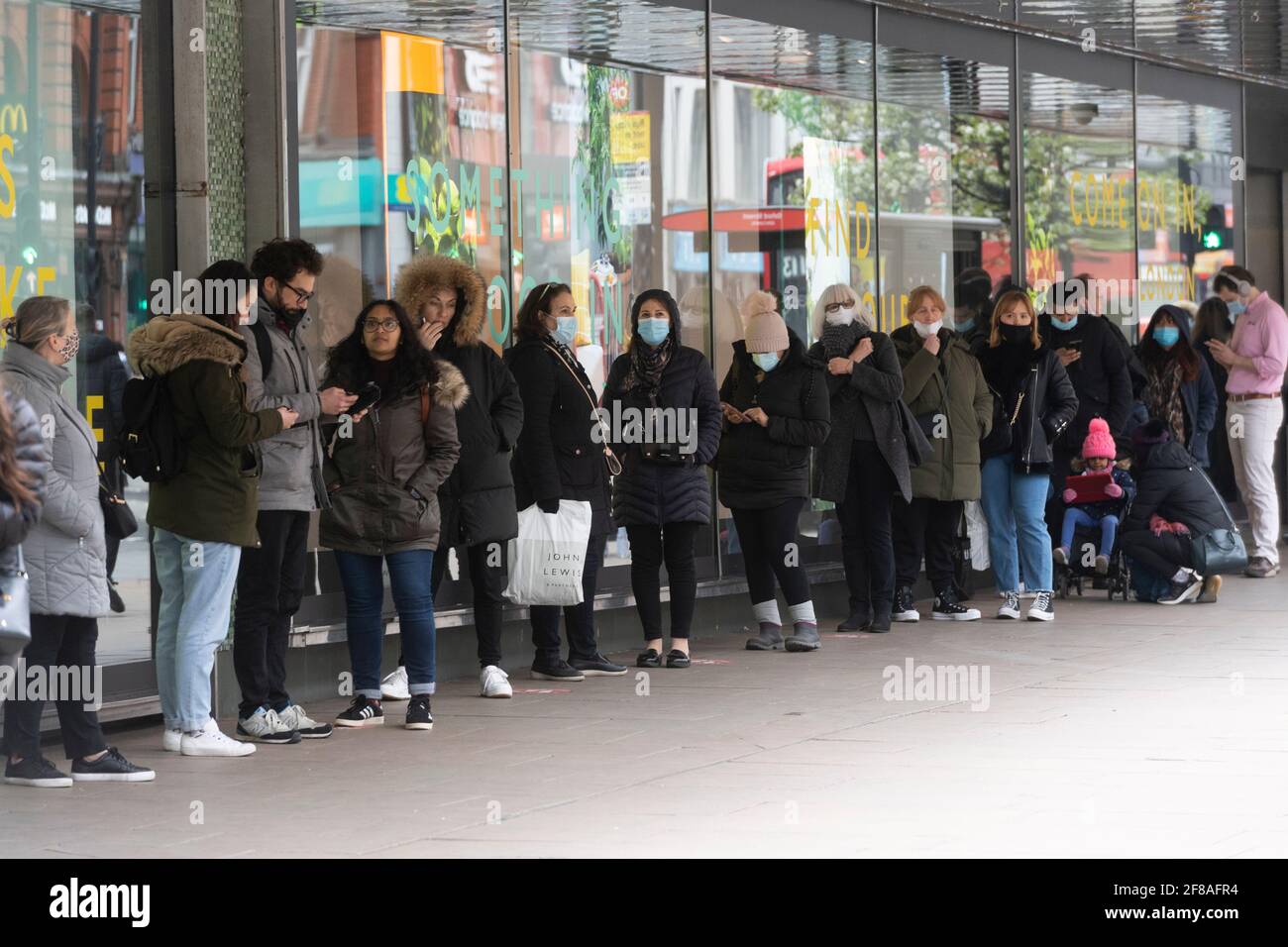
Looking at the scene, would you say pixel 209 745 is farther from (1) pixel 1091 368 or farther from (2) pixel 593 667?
(1) pixel 1091 368

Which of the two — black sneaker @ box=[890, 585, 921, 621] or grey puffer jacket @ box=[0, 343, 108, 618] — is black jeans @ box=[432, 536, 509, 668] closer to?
grey puffer jacket @ box=[0, 343, 108, 618]

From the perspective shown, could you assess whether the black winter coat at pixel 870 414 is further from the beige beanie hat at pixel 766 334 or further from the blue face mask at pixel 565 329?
the blue face mask at pixel 565 329

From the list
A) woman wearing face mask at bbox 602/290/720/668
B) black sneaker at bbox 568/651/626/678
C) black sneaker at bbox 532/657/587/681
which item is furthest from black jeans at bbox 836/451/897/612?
black sneaker at bbox 532/657/587/681

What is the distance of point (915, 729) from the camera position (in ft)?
27.2

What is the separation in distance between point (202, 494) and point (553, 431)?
2.45 meters

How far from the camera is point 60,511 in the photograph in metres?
7.29

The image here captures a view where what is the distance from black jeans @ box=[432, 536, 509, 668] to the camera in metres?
9.52

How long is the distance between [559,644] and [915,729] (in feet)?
8.80

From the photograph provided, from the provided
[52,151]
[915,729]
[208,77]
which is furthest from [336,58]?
[915,729]

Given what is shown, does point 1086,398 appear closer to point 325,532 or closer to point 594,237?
point 594,237

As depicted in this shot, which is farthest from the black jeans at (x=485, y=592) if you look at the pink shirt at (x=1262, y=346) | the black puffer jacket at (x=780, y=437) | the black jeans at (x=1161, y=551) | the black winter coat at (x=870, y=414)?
the pink shirt at (x=1262, y=346)

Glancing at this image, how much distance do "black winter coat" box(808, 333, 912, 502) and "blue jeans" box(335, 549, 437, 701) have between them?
3496mm

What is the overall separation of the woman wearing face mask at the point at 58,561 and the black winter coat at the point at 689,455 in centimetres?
339

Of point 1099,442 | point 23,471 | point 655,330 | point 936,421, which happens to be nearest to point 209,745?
point 23,471
